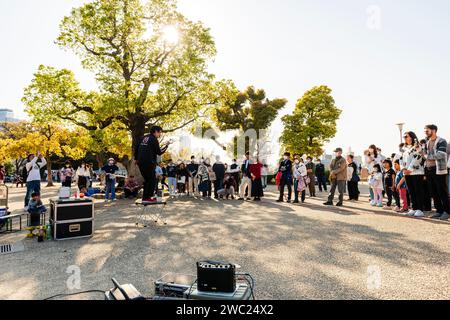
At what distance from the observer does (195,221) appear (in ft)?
28.6

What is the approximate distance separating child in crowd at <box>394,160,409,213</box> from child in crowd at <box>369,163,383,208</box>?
0.94 m

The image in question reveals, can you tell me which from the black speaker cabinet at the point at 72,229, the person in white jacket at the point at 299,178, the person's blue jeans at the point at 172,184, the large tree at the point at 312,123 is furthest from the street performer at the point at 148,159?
the large tree at the point at 312,123

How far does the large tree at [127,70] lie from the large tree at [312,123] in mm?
28791

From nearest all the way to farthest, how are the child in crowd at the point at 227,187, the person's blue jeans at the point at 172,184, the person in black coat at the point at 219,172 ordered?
the child in crowd at the point at 227,187 < the person in black coat at the point at 219,172 < the person's blue jeans at the point at 172,184

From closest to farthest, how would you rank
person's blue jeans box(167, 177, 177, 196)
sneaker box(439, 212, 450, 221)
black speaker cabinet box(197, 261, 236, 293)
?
1. black speaker cabinet box(197, 261, 236, 293)
2. sneaker box(439, 212, 450, 221)
3. person's blue jeans box(167, 177, 177, 196)

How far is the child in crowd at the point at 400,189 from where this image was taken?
10.7m

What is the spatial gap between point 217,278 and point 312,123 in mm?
45621

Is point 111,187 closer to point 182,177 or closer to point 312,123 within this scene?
point 182,177

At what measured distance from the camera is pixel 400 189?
36.1ft

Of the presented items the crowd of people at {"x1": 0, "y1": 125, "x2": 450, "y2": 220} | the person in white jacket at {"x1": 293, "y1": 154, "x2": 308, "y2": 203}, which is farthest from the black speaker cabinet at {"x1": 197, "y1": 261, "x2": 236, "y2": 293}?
the person in white jacket at {"x1": 293, "y1": 154, "x2": 308, "y2": 203}

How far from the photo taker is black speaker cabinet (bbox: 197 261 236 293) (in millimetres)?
3043

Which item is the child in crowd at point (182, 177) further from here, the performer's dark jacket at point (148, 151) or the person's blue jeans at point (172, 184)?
the performer's dark jacket at point (148, 151)

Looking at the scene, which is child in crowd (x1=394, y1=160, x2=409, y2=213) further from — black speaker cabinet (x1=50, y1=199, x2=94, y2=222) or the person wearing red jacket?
black speaker cabinet (x1=50, y1=199, x2=94, y2=222)
